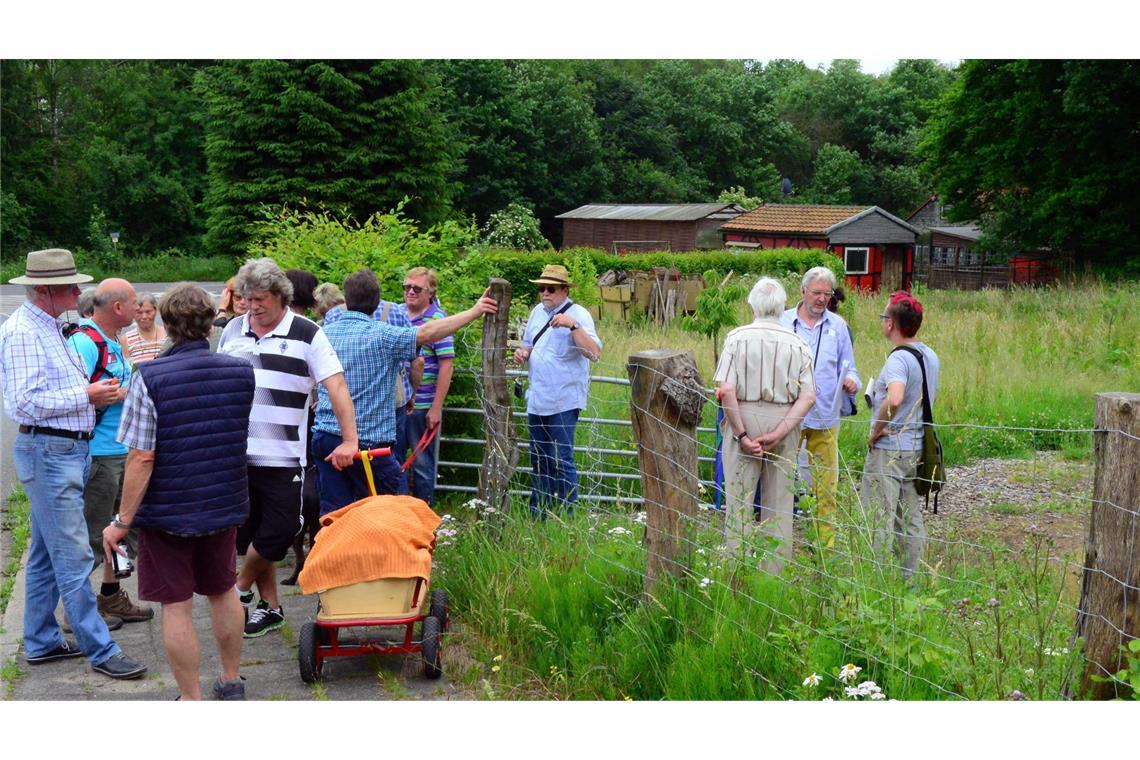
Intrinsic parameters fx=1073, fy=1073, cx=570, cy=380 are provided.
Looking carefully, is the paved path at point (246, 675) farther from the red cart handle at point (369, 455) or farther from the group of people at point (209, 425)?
the red cart handle at point (369, 455)

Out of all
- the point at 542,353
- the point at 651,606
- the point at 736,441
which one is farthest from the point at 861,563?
the point at 542,353

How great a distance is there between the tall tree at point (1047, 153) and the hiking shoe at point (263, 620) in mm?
30679

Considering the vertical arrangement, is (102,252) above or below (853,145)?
below

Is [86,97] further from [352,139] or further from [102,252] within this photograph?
[352,139]

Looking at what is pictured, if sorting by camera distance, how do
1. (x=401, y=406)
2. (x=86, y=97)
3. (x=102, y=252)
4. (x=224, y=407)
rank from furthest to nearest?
(x=86, y=97)
(x=102, y=252)
(x=401, y=406)
(x=224, y=407)

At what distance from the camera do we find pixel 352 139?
38.2 meters

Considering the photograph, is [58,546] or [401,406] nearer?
[58,546]

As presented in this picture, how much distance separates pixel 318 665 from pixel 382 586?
528 millimetres

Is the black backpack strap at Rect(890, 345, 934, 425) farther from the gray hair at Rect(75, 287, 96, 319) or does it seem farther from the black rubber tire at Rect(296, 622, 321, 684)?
the gray hair at Rect(75, 287, 96, 319)

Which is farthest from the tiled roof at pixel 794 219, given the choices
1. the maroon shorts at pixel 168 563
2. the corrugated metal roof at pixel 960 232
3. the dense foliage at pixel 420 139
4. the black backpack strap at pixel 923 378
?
the maroon shorts at pixel 168 563

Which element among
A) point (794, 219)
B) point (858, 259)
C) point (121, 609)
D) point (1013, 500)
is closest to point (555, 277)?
point (121, 609)

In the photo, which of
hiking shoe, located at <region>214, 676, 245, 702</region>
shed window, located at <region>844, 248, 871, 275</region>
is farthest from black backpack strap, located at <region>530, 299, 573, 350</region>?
shed window, located at <region>844, 248, 871, 275</region>

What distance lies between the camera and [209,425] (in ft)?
15.4

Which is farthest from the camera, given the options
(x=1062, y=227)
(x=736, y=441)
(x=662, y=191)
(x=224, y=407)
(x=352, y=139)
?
(x=662, y=191)
